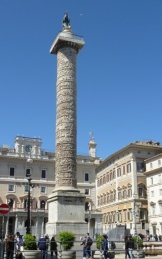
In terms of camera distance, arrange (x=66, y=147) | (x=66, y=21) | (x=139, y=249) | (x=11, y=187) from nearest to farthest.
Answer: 1. (x=139, y=249)
2. (x=66, y=147)
3. (x=66, y=21)
4. (x=11, y=187)

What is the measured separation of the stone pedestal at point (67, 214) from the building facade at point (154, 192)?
1787 cm

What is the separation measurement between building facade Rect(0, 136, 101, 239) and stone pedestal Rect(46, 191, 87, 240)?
73.0 ft

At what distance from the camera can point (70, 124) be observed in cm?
2178

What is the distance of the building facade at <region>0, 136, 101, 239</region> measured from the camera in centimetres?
4181

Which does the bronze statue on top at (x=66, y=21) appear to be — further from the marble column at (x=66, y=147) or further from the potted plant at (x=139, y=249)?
the potted plant at (x=139, y=249)

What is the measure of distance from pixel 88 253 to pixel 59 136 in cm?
985

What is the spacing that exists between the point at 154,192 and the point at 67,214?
20.0 m

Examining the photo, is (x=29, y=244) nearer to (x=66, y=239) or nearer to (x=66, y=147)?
(x=66, y=239)

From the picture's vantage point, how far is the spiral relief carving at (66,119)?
20891 mm

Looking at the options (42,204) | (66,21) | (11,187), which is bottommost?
(42,204)

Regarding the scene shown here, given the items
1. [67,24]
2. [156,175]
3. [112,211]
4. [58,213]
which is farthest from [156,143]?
[58,213]

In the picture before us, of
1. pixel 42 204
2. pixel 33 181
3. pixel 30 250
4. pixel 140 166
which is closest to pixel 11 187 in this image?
pixel 33 181

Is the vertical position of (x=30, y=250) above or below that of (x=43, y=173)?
below

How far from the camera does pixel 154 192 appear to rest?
37.1 m
